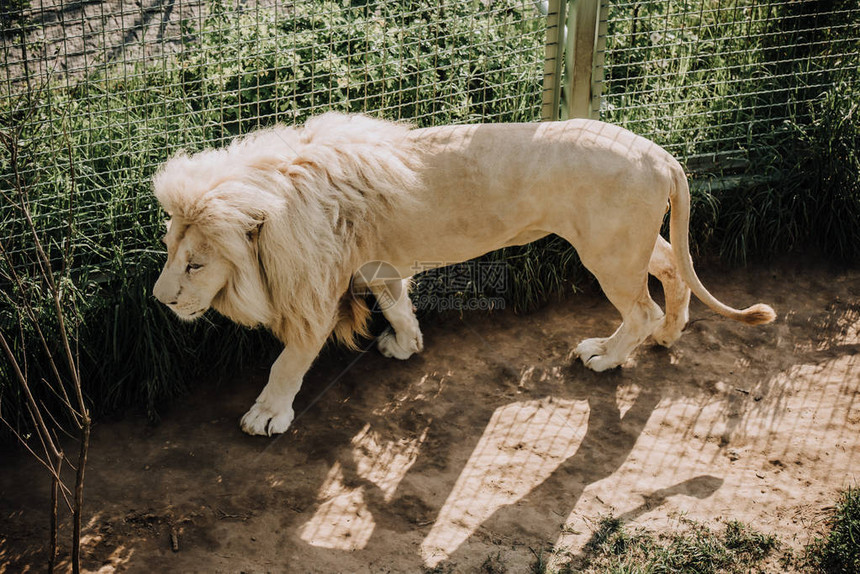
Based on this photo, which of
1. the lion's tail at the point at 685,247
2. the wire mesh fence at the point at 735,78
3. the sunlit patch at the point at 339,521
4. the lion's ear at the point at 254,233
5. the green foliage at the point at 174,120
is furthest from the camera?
the wire mesh fence at the point at 735,78

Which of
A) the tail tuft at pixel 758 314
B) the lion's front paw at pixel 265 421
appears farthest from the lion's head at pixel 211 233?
the tail tuft at pixel 758 314

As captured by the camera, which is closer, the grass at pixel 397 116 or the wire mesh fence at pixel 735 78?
the grass at pixel 397 116

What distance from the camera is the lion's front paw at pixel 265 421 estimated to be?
452 centimetres

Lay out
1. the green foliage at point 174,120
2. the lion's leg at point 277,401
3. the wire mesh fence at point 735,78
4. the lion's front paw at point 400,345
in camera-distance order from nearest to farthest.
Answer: the lion's leg at point 277,401 → the green foliage at point 174,120 → the lion's front paw at point 400,345 → the wire mesh fence at point 735,78

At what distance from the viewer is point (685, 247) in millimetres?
4355

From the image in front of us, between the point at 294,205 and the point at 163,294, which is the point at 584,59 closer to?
the point at 294,205

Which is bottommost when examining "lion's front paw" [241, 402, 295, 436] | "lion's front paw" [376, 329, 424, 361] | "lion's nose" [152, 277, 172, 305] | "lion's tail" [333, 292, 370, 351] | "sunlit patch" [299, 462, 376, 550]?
"sunlit patch" [299, 462, 376, 550]

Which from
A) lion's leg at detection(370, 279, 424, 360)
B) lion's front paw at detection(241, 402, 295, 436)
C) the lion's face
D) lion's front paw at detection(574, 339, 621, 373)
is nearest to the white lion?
the lion's face

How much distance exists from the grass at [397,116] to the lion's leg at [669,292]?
2.32 feet

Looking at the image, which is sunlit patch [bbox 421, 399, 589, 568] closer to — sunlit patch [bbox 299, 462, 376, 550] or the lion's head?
sunlit patch [bbox 299, 462, 376, 550]

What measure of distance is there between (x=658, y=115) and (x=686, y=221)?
143cm

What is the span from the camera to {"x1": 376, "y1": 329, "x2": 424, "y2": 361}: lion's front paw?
5012mm

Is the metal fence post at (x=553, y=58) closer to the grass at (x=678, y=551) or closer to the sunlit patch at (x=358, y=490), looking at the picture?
the sunlit patch at (x=358, y=490)

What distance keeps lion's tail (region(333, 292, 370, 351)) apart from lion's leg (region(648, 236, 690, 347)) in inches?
59.6
